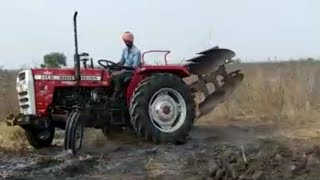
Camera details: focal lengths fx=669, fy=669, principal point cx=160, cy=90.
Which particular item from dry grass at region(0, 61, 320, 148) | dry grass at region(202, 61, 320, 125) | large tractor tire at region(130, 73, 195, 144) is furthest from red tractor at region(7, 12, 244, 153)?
dry grass at region(202, 61, 320, 125)

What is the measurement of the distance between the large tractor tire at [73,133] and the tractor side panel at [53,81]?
91 centimetres

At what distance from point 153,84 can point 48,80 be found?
1.74 metres

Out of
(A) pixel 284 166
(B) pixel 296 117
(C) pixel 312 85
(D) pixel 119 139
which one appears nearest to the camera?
(A) pixel 284 166

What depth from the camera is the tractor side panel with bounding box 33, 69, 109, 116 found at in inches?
434

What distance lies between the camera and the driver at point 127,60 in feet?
37.1

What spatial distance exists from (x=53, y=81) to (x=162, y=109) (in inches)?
74.5

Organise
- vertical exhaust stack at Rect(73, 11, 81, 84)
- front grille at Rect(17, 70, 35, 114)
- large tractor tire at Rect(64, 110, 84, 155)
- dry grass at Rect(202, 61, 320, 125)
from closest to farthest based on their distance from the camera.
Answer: large tractor tire at Rect(64, 110, 84, 155), vertical exhaust stack at Rect(73, 11, 81, 84), front grille at Rect(17, 70, 35, 114), dry grass at Rect(202, 61, 320, 125)

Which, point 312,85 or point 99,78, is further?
point 312,85

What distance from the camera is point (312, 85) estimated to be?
17156 millimetres

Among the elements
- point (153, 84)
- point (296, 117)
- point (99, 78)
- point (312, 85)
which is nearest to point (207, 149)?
point (153, 84)

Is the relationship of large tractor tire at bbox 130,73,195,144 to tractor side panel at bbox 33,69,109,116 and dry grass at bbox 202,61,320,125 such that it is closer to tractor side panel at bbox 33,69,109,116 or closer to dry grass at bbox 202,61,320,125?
tractor side panel at bbox 33,69,109,116

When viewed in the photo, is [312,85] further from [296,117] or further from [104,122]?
[104,122]

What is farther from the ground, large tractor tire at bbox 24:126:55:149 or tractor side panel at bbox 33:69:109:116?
tractor side panel at bbox 33:69:109:116

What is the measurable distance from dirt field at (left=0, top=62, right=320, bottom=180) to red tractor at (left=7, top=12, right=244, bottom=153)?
0.35 m
